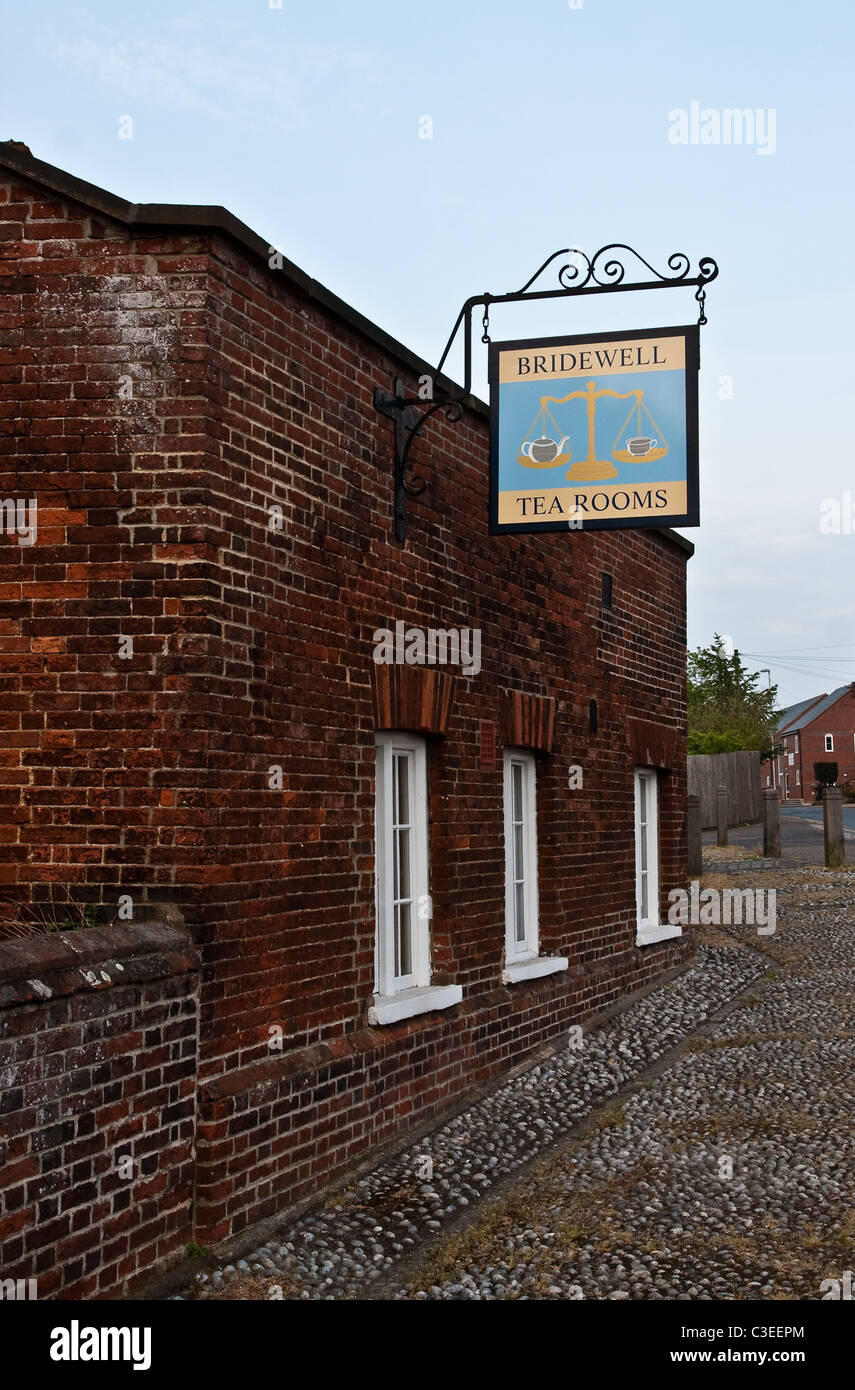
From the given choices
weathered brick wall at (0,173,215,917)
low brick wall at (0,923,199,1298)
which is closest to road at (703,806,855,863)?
weathered brick wall at (0,173,215,917)

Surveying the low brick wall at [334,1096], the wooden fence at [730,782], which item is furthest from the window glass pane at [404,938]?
the wooden fence at [730,782]

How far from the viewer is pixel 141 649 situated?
223 inches

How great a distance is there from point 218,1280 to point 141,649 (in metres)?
2.43

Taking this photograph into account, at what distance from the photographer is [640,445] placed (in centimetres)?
806

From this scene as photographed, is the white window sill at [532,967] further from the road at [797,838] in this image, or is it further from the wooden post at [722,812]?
the wooden post at [722,812]

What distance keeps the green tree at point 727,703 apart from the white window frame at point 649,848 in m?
34.6

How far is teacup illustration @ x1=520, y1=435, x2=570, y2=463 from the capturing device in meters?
8.16

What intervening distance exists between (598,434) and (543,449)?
0.34 metres

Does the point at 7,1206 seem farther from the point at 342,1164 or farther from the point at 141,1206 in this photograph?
the point at 342,1164

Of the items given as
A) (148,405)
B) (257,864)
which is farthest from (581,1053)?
(148,405)

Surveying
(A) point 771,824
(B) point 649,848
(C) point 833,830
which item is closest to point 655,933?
(B) point 649,848

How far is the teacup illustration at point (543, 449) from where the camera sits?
26.8 feet

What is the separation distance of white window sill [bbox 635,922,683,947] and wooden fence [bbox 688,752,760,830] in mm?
20368

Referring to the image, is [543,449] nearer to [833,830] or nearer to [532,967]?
[532,967]
